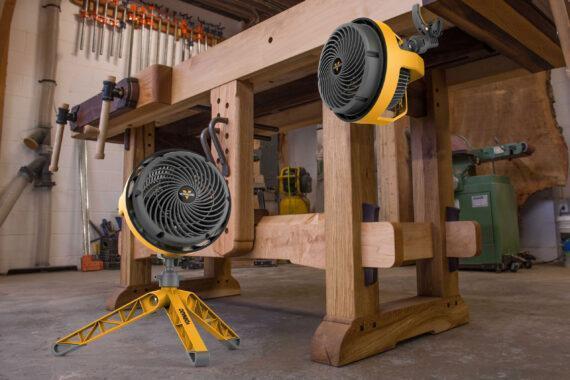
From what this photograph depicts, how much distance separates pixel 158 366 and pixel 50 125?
403 centimetres

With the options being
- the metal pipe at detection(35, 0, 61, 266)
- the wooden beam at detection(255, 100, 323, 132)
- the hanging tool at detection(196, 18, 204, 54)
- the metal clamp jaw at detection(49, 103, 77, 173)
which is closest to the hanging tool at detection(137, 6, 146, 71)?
the hanging tool at detection(196, 18, 204, 54)

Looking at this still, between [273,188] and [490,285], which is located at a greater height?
[273,188]

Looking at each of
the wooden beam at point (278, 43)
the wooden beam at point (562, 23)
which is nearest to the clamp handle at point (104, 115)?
the wooden beam at point (278, 43)

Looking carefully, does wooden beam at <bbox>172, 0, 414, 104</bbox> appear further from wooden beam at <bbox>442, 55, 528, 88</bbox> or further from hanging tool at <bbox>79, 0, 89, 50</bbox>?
hanging tool at <bbox>79, 0, 89, 50</bbox>

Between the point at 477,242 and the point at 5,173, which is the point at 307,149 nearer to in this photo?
the point at 5,173

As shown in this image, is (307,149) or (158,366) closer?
(158,366)

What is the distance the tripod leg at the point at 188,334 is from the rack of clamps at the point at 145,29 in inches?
156

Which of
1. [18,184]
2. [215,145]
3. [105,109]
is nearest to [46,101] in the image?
[18,184]

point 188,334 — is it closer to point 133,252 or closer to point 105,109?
point 105,109

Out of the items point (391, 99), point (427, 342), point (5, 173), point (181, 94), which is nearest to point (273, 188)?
point (5, 173)

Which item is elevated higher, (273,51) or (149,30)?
(149,30)

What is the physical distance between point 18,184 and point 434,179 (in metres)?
3.96

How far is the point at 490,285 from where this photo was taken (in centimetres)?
268

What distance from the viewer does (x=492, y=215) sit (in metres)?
3.60
